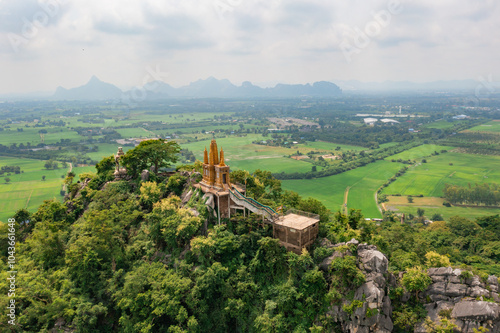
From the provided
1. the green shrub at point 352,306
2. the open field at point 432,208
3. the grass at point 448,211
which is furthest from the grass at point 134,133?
the green shrub at point 352,306

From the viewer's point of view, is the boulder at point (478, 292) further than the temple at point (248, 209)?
No

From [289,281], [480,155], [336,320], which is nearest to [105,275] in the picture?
[289,281]

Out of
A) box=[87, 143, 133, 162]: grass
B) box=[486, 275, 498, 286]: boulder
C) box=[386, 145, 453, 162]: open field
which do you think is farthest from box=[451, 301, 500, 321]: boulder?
box=[87, 143, 133, 162]: grass

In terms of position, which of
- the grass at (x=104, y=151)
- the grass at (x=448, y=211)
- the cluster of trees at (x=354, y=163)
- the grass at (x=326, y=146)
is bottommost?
the grass at (x=448, y=211)

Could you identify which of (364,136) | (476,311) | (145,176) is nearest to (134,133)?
(364,136)

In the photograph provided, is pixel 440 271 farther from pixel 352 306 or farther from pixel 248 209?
pixel 248 209

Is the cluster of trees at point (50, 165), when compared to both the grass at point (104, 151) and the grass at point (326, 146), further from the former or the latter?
the grass at point (326, 146)

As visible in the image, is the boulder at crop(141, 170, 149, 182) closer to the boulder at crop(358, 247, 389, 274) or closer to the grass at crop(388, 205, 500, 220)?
the boulder at crop(358, 247, 389, 274)
